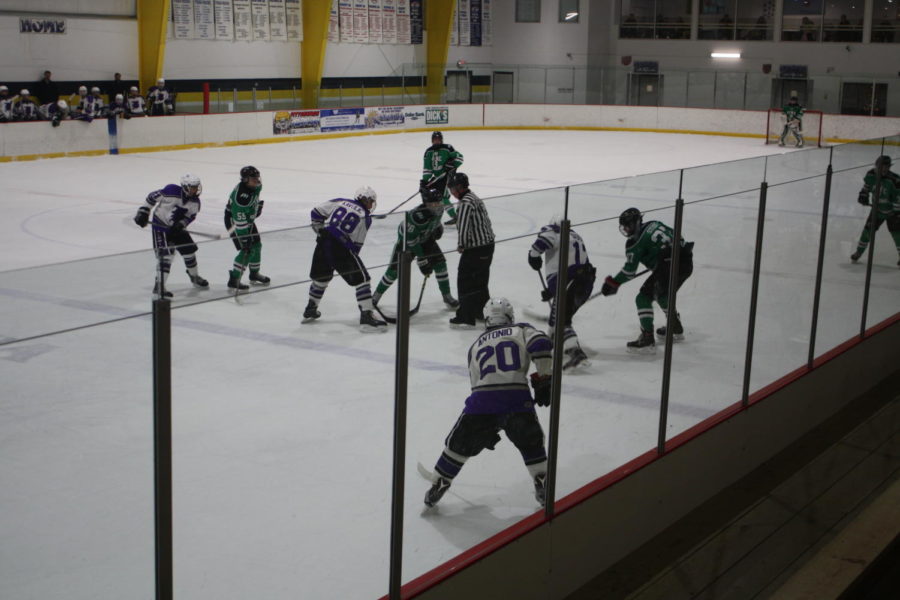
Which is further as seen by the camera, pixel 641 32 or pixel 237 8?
pixel 641 32

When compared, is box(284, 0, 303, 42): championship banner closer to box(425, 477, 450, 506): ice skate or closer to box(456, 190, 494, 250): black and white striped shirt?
box(456, 190, 494, 250): black and white striped shirt

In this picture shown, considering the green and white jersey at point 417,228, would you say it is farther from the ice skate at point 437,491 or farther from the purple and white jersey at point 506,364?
the ice skate at point 437,491

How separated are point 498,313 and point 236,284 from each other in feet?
5.39

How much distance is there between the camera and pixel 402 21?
102ft

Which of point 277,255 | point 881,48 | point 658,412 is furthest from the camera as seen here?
point 881,48

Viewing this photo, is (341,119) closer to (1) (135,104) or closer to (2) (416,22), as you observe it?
(1) (135,104)

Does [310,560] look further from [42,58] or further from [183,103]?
[183,103]

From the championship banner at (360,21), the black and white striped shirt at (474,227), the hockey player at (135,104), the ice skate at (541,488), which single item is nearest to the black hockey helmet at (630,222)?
the black and white striped shirt at (474,227)

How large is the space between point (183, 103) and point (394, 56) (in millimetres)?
8192

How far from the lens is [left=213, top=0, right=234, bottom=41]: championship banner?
83.4 ft

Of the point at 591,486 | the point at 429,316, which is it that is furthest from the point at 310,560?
the point at 591,486

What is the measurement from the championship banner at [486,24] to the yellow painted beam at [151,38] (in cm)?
1294

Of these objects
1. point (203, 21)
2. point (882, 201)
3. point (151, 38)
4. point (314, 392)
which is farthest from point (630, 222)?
point (203, 21)

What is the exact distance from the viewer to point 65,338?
7.68 feet
